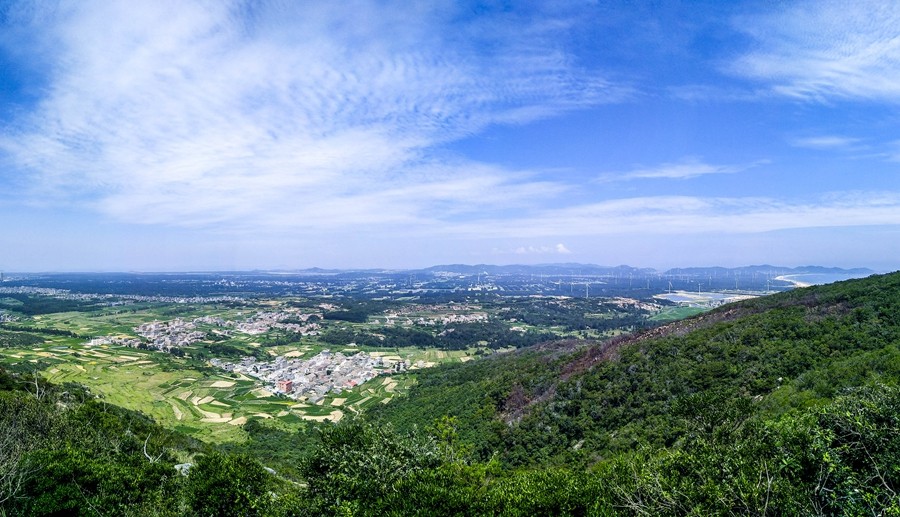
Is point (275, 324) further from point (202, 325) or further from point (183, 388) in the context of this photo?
point (183, 388)

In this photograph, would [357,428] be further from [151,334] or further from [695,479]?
[151,334]

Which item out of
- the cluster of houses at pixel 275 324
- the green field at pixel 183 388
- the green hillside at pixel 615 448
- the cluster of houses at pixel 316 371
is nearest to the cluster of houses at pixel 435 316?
the cluster of houses at pixel 275 324

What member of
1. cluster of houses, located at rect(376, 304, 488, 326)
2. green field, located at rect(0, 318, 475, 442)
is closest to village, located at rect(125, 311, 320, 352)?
green field, located at rect(0, 318, 475, 442)

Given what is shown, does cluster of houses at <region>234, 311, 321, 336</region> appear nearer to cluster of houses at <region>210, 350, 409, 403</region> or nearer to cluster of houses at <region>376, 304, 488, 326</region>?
cluster of houses at <region>376, 304, 488, 326</region>

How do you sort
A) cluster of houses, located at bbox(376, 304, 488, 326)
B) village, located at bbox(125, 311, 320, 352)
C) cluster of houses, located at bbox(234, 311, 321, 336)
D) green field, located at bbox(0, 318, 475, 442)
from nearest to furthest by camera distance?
1. green field, located at bbox(0, 318, 475, 442)
2. village, located at bbox(125, 311, 320, 352)
3. cluster of houses, located at bbox(234, 311, 321, 336)
4. cluster of houses, located at bbox(376, 304, 488, 326)

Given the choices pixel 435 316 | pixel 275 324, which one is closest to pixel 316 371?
pixel 275 324

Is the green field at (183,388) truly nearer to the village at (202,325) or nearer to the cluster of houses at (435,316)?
the village at (202,325)
